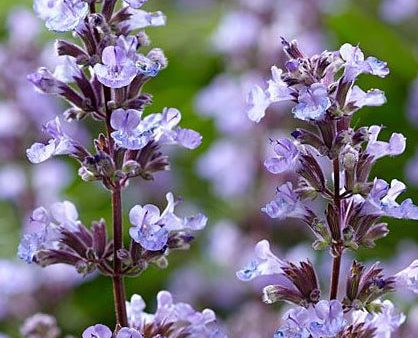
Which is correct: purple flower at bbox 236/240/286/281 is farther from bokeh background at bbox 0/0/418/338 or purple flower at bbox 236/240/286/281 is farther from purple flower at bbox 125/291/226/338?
bokeh background at bbox 0/0/418/338

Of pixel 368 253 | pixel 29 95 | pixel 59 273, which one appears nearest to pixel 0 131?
pixel 29 95

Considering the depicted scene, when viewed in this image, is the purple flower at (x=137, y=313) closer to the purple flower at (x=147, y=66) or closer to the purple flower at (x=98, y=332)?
the purple flower at (x=98, y=332)

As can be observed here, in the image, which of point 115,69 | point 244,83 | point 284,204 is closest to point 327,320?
point 284,204

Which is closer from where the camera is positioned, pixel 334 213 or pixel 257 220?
pixel 334 213

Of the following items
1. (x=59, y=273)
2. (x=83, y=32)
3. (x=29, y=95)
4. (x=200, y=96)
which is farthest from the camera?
(x=200, y=96)

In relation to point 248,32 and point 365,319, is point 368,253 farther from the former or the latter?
→ point 365,319

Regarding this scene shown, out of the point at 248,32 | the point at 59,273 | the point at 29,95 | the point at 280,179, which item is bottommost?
the point at 59,273

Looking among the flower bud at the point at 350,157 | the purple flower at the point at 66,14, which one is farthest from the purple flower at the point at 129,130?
the flower bud at the point at 350,157
